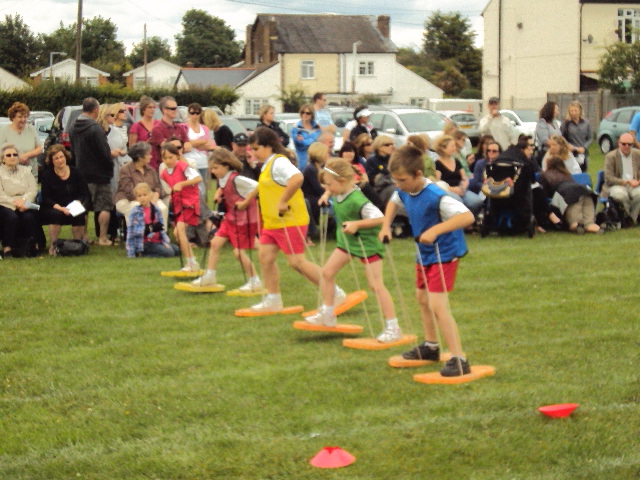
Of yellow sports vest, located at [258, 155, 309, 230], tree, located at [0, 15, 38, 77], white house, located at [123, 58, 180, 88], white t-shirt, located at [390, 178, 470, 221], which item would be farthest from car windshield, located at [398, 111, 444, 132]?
white house, located at [123, 58, 180, 88]

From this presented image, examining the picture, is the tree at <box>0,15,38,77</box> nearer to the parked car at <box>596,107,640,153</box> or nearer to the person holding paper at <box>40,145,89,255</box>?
the parked car at <box>596,107,640,153</box>

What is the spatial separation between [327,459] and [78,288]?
6873 mm

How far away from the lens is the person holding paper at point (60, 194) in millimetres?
14422

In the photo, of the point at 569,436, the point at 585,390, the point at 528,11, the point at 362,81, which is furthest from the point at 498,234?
the point at 362,81

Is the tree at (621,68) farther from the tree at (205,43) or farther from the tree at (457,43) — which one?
the tree at (205,43)

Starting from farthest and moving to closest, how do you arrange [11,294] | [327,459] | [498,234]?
1. [498,234]
2. [11,294]
3. [327,459]

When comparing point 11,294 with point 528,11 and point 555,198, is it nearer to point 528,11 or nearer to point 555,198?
point 555,198

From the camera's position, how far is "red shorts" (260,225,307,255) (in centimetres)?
992

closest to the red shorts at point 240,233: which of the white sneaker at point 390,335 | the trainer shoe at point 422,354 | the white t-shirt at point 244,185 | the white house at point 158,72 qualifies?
the white t-shirt at point 244,185

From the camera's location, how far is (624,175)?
16344 mm

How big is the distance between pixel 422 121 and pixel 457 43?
69.4m

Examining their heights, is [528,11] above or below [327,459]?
above

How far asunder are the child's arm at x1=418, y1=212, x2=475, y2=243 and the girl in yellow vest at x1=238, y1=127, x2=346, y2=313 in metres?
2.75

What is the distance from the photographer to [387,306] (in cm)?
864
